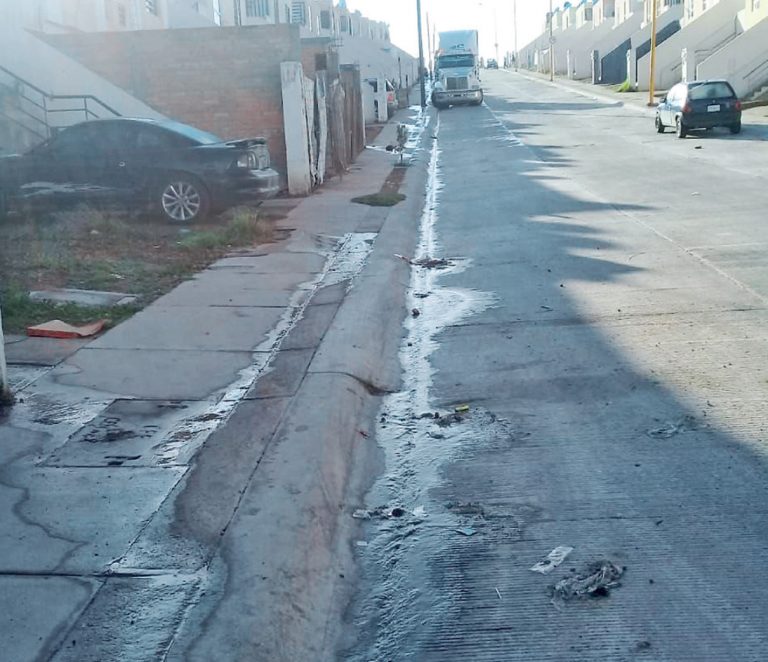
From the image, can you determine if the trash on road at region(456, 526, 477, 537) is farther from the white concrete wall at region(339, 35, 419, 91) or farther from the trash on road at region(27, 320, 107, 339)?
the white concrete wall at region(339, 35, 419, 91)

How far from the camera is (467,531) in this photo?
5.38 meters

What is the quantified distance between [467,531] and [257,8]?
167ft

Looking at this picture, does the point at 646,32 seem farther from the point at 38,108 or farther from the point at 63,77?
the point at 38,108

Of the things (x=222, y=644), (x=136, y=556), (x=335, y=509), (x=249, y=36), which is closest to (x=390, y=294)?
(x=335, y=509)

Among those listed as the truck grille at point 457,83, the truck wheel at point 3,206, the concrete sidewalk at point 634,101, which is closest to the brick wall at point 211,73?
the truck wheel at point 3,206

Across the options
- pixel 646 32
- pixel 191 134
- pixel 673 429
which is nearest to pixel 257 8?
pixel 646 32

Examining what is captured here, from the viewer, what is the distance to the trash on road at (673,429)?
21.5ft

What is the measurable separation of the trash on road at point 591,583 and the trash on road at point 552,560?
13 centimetres

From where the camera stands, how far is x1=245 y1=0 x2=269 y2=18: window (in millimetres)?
52531

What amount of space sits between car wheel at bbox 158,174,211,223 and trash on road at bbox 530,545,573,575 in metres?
11.9

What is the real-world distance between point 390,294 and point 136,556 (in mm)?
6568

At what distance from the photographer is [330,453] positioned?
6395 millimetres

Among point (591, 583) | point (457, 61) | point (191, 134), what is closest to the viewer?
point (591, 583)

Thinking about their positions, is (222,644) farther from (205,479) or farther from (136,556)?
(205,479)
